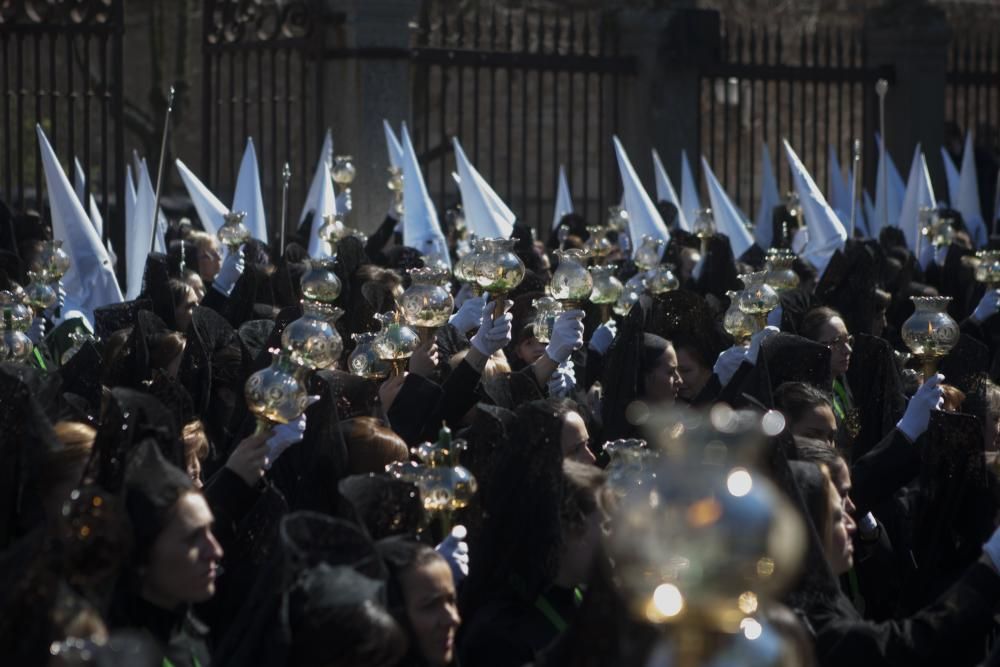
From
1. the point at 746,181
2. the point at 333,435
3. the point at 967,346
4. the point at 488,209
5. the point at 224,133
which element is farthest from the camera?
the point at 746,181

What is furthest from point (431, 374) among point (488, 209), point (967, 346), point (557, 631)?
point (488, 209)

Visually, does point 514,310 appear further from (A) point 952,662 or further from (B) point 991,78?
(B) point 991,78

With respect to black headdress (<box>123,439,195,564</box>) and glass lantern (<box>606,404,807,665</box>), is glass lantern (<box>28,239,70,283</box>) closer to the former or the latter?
black headdress (<box>123,439,195,564</box>)

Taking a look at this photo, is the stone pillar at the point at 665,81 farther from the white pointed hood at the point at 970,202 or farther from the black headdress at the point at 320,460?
the black headdress at the point at 320,460

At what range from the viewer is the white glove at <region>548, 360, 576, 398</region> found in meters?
7.17

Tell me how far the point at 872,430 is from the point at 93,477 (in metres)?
3.75

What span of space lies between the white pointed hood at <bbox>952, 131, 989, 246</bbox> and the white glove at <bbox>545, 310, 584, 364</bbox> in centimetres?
888

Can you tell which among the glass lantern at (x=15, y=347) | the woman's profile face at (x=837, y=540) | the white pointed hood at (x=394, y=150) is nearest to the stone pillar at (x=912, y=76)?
the white pointed hood at (x=394, y=150)

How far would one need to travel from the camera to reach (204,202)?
12164 mm

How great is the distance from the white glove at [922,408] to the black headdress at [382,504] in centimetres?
225

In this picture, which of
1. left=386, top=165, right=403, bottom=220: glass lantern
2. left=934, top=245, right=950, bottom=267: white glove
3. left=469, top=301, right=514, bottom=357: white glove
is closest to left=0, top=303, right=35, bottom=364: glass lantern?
left=469, top=301, right=514, bottom=357: white glove

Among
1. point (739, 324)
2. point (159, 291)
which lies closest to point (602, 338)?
point (739, 324)

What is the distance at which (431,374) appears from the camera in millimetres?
7383

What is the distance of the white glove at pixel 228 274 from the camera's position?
10367mm
